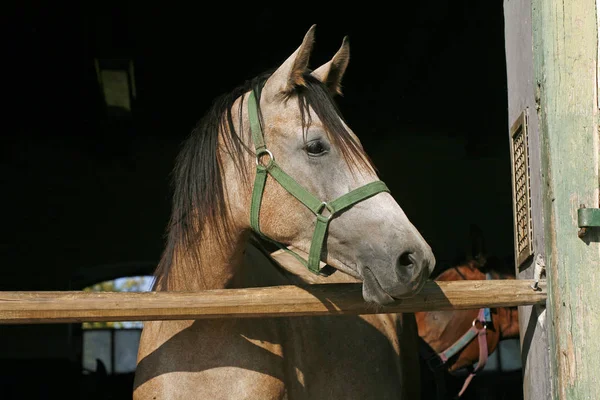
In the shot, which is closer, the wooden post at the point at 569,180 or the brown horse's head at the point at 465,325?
the wooden post at the point at 569,180

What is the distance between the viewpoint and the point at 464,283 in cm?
257

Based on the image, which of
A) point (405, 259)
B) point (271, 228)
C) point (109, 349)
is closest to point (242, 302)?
point (271, 228)

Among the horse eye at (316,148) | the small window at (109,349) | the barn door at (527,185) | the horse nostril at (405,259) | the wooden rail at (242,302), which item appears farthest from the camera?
the small window at (109,349)

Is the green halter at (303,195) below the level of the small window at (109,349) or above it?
above

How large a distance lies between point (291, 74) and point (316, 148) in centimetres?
24

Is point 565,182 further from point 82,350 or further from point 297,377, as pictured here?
point 82,350

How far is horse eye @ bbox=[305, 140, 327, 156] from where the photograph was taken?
2.51 meters

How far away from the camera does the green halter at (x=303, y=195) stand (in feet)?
7.92

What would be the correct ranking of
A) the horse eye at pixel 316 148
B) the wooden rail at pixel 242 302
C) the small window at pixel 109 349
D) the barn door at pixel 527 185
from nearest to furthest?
1. the wooden rail at pixel 242 302
2. the horse eye at pixel 316 148
3. the barn door at pixel 527 185
4. the small window at pixel 109 349

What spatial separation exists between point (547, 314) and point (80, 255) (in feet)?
20.5

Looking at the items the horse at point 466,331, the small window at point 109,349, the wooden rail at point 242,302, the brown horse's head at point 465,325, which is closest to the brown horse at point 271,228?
the wooden rail at point 242,302

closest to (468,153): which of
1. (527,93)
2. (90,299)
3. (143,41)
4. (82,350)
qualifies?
(143,41)

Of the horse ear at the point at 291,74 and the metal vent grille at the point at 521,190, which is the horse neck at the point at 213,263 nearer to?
the horse ear at the point at 291,74

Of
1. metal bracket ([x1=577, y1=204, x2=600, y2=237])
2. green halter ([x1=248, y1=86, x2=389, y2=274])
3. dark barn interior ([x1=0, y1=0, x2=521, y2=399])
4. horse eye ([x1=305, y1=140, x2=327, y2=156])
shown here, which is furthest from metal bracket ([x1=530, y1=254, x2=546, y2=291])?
dark barn interior ([x1=0, y1=0, x2=521, y2=399])
